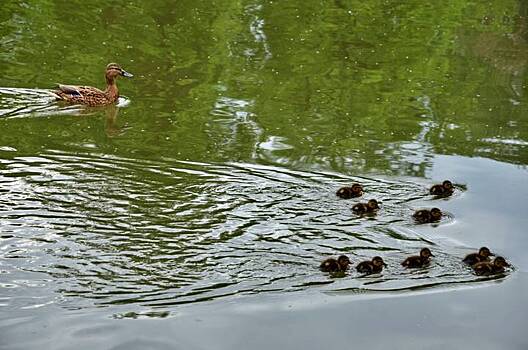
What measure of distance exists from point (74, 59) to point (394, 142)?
5.24 m

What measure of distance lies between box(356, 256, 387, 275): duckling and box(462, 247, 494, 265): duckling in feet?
2.63

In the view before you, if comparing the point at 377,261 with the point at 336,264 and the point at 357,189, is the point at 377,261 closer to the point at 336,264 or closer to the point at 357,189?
the point at 336,264

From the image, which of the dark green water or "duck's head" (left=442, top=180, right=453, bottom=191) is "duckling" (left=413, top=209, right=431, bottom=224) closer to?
the dark green water

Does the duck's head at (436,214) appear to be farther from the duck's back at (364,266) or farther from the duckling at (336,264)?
the duckling at (336,264)

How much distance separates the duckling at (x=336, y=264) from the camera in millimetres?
7469

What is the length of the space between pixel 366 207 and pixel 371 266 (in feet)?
3.97

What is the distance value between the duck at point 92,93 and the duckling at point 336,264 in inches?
217

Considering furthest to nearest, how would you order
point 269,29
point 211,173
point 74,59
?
point 269,29 < point 74,59 < point 211,173

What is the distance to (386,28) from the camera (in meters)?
18.0

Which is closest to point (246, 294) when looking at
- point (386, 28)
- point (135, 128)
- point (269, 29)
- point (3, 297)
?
point (3, 297)

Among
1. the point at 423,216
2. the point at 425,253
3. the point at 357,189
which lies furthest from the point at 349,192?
the point at 425,253

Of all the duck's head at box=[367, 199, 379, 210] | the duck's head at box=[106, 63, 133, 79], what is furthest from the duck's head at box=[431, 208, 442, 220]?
the duck's head at box=[106, 63, 133, 79]

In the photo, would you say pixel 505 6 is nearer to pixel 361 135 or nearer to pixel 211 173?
pixel 361 135

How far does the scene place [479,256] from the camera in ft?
25.8
